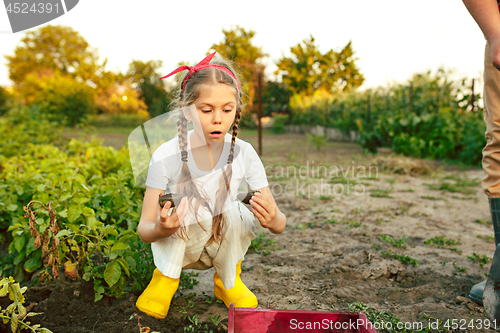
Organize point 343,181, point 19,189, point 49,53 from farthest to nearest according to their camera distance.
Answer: point 49,53
point 343,181
point 19,189

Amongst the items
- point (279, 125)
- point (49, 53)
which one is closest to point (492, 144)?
point (279, 125)

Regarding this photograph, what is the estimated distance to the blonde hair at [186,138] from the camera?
1.43m

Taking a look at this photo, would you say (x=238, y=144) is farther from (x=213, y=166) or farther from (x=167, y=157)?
(x=167, y=157)

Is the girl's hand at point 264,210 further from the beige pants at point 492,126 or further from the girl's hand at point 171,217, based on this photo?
the beige pants at point 492,126

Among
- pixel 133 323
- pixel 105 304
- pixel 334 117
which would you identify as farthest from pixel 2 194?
pixel 334 117

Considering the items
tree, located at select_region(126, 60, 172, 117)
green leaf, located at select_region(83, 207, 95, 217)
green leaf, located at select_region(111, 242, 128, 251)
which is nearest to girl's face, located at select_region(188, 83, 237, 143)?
green leaf, located at select_region(111, 242, 128, 251)

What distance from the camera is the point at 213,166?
1.57 m

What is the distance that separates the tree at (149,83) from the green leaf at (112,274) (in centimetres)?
1911

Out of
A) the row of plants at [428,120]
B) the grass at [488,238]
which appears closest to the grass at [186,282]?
the grass at [488,238]

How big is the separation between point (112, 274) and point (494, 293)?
1.78 metres

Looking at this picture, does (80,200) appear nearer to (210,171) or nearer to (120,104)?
(210,171)

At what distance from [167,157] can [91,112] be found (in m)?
16.2

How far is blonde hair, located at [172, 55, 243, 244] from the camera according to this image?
143 cm

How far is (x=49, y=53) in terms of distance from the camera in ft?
117
